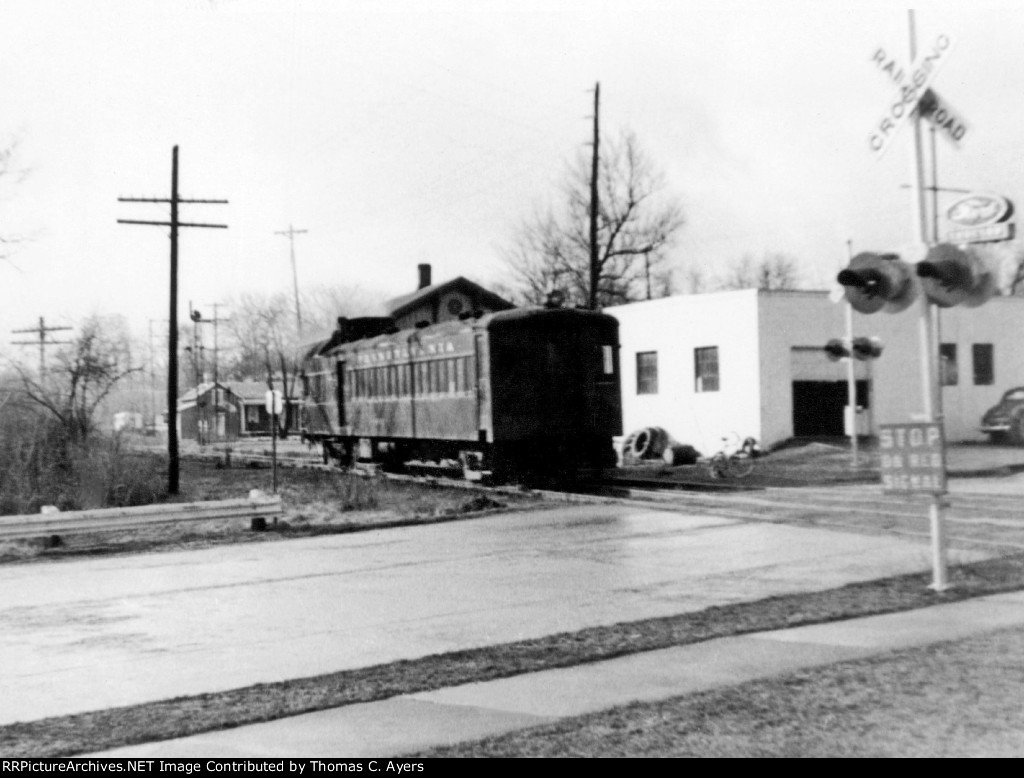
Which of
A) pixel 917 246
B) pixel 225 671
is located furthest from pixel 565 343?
pixel 225 671

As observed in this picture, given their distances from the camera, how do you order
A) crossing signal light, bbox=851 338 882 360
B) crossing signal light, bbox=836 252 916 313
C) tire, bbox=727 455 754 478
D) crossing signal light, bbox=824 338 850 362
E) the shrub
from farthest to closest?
crossing signal light, bbox=851 338 882 360, tire, bbox=727 455 754 478, crossing signal light, bbox=824 338 850 362, the shrub, crossing signal light, bbox=836 252 916 313

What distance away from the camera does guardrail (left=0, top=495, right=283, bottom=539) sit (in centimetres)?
1588

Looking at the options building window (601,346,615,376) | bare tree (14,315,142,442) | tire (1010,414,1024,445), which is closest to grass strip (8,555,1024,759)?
building window (601,346,615,376)

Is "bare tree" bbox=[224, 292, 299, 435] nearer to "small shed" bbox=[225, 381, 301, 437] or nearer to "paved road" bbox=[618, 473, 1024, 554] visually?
"small shed" bbox=[225, 381, 301, 437]

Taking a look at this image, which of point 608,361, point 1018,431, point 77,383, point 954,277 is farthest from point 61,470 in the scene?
point 1018,431

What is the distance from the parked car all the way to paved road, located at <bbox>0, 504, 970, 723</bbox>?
64.8ft

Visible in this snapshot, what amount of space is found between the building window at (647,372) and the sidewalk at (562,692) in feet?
86.4

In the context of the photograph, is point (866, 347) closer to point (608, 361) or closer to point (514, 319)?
point (608, 361)

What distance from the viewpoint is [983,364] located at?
114 feet

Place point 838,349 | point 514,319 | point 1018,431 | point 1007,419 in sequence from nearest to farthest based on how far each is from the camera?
point 514,319 → point 838,349 → point 1018,431 → point 1007,419

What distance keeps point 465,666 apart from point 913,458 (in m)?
4.74

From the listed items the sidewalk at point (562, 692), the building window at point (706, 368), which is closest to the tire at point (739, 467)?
the building window at point (706, 368)

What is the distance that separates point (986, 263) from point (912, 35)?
210 centimetres

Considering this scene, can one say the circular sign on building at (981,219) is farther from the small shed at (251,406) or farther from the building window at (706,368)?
the small shed at (251,406)
